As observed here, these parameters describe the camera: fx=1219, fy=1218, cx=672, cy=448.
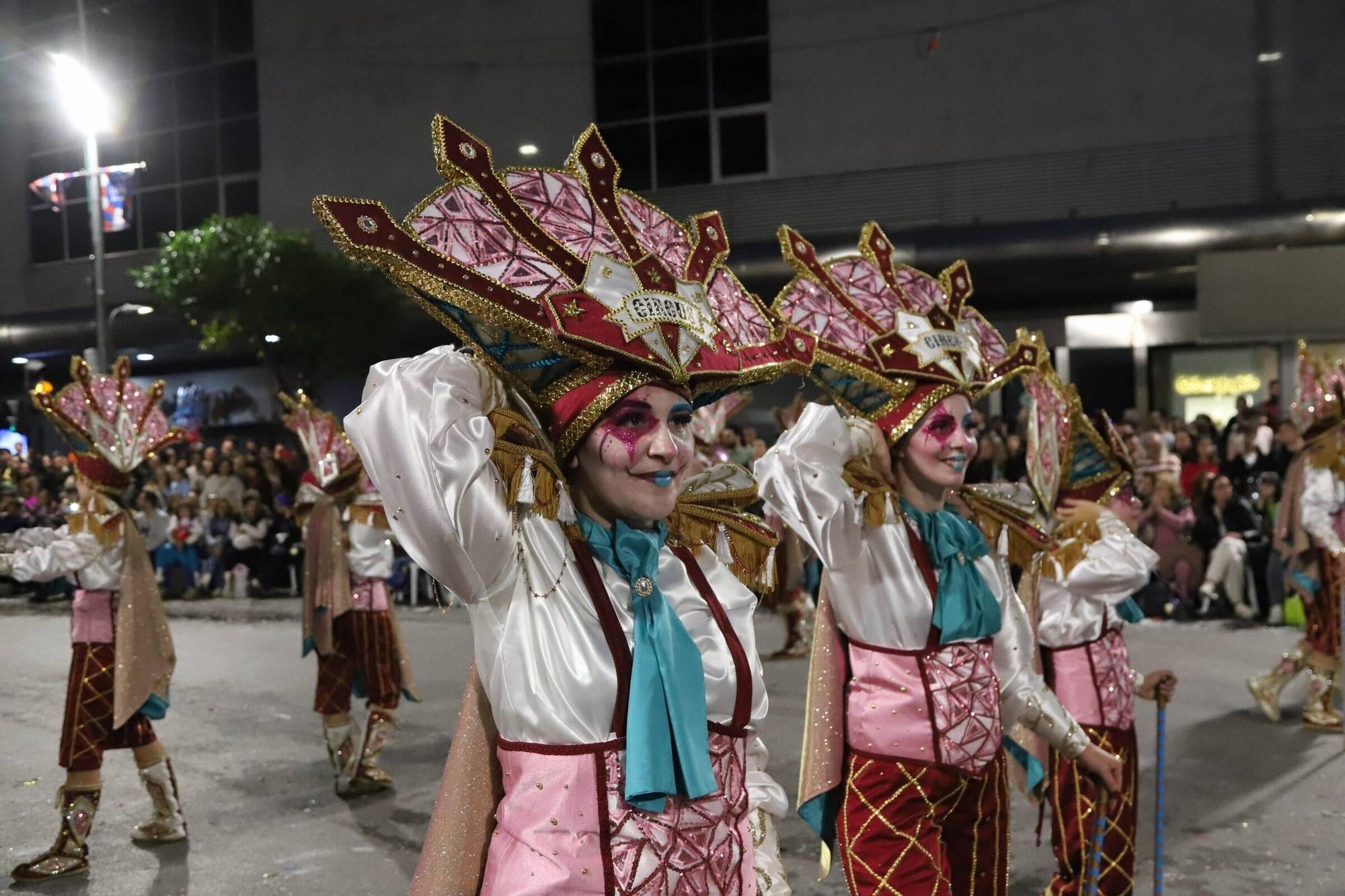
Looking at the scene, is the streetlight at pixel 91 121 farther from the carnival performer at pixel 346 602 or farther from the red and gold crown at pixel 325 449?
the carnival performer at pixel 346 602

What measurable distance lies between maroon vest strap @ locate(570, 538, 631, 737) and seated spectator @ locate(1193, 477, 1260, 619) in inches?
422

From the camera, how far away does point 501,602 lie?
2141mm

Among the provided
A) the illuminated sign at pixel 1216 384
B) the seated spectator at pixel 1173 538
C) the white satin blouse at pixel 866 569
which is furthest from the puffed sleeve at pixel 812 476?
the illuminated sign at pixel 1216 384

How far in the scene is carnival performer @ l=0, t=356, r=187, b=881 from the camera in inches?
215

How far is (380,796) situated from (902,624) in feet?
13.4

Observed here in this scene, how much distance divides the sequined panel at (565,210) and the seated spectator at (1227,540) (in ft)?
34.9

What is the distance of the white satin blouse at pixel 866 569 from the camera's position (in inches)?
127

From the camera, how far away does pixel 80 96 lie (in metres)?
21.5

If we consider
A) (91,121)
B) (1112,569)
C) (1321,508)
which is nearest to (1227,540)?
(1321,508)

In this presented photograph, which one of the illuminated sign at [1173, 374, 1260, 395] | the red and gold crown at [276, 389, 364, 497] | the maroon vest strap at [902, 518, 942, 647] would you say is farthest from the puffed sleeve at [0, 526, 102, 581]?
the illuminated sign at [1173, 374, 1260, 395]

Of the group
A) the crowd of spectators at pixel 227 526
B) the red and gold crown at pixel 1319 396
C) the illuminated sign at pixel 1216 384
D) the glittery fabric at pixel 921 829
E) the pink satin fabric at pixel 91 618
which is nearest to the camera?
the glittery fabric at pixel 921 829

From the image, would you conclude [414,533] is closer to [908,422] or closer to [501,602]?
[501,602]

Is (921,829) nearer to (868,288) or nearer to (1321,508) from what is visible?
(868,288)

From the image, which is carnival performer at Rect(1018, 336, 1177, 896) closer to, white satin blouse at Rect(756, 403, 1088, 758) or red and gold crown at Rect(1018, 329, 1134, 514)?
red and gold crown at Rect(1018, 329, 1134, 514)
